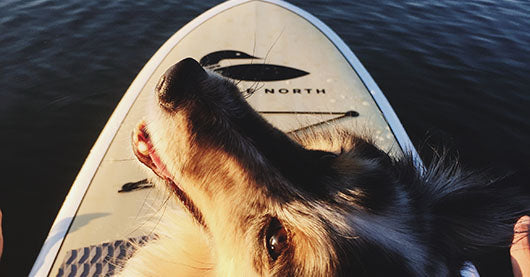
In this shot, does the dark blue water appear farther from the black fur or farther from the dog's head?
the dog's head

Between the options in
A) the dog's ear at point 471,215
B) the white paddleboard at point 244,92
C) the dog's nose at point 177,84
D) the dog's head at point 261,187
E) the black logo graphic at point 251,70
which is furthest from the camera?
the black logo graphic at point 251,70

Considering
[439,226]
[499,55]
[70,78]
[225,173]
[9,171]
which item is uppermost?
[225,173]

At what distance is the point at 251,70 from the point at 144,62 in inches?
164

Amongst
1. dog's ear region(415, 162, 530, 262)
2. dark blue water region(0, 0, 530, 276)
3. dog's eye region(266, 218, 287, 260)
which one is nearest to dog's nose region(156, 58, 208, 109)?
dog's eye region(266, 218, 287, 260)

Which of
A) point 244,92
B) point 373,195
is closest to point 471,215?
point 373,195

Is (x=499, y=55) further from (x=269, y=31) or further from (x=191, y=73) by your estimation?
(x=191, y=73)

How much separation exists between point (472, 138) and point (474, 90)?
1816 mm

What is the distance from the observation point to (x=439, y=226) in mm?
1633

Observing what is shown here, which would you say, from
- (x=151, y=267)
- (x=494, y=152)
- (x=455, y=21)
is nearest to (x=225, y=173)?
Answer: (x=151, y=267)

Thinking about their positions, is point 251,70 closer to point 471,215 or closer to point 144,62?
point 144,62

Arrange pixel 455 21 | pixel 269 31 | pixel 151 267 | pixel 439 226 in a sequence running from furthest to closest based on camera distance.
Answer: pixel 455 21, pixel 269 31, pixel 151 267, pixel 439 226

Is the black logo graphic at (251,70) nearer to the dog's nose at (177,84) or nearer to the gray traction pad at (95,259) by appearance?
the gray traction pad at (95,259)

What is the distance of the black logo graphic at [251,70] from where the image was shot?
5441 mm

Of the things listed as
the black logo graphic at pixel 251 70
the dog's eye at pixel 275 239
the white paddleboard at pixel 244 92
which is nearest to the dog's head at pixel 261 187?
the dog's eye at pixel 275 239
